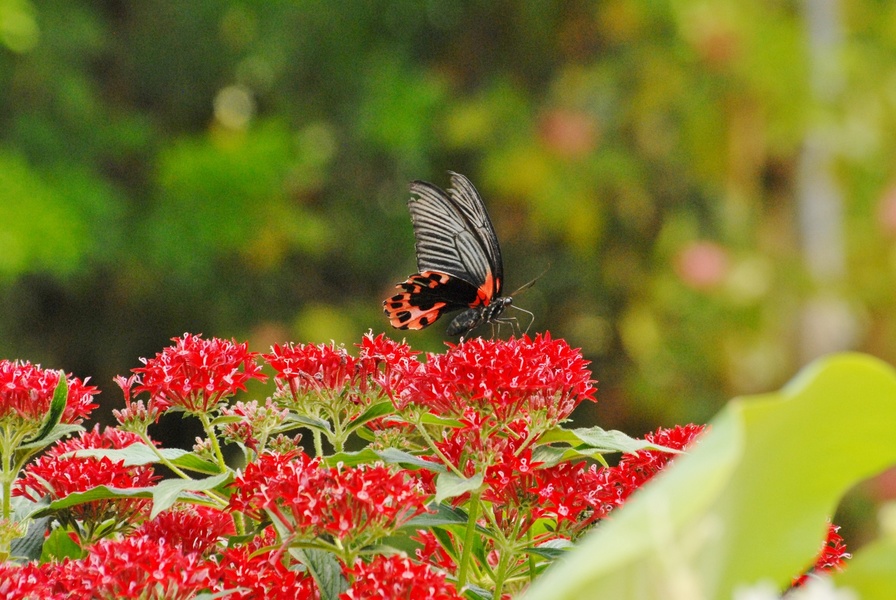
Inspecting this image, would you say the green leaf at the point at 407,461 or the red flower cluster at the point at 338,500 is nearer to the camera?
the red flower cluster at the point at 338,500

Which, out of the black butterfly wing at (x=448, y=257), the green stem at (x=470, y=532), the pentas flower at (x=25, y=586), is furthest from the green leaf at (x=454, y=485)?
the black butterfly wing at (x=448, y=257)

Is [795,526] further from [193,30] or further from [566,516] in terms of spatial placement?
[193,30]

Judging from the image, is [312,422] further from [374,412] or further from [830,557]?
[830,557]

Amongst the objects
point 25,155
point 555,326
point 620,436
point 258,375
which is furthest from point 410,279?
point 555,326

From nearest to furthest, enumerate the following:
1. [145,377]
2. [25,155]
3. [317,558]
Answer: [317,558], [145,377], [25,155]

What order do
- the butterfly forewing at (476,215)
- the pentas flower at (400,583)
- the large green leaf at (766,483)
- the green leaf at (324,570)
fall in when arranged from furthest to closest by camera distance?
1. the butterfly forewing at (476,215)
2. the green leaf at (324,570)
3. the pentas flower at (400,583)
4. the large green leaf at (766,483)

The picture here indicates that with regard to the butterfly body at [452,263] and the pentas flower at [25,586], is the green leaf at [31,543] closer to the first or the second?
the pentas flower at [25,586]

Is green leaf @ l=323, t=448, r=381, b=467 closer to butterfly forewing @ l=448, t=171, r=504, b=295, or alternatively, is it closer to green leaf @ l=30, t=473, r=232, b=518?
green leaf @ l=30, t=473, r=232, b=518
